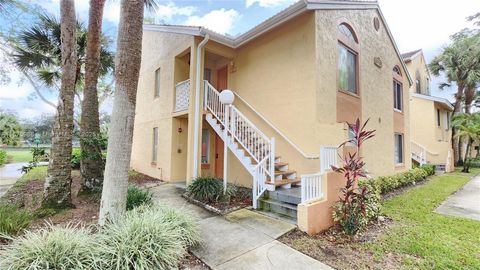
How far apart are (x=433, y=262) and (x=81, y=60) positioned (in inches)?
460

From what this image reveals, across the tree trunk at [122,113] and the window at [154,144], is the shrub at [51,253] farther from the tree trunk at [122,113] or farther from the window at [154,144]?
the window at [154,144]

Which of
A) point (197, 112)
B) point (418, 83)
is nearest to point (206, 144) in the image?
point (197, 112)

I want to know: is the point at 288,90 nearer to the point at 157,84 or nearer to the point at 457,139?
the point at 157,84

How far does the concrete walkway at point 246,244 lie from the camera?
380 centimetres

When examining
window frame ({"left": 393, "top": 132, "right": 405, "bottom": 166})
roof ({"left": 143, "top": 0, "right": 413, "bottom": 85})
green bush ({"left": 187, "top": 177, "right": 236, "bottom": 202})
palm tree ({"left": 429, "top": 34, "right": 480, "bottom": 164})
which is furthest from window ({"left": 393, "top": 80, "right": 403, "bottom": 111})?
green bush ({"left": 187, "top": 177, "right": 236, "bottom": 202})

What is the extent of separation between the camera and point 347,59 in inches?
357

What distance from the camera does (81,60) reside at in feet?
28.8

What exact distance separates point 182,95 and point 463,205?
10713mm

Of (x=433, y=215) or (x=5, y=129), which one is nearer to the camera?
(x=433, y=215)

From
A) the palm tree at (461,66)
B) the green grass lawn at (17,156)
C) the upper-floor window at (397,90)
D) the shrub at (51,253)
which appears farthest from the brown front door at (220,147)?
the green grass lawn at (17,156)

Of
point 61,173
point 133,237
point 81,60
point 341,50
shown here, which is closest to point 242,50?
point 341,50

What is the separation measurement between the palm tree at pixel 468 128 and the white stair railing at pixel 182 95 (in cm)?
1907

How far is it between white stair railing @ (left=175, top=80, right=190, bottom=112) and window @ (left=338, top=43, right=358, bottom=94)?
5738 mm

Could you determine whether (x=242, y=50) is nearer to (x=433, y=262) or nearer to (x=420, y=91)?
(x=433, y=262)
